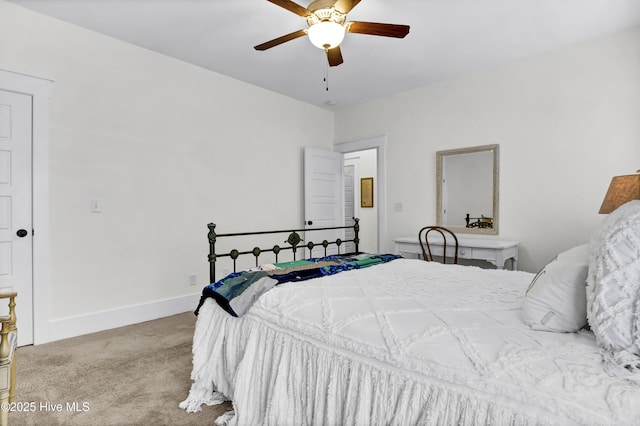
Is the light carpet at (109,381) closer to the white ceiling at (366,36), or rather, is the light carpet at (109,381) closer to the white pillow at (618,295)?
the white pillow at (618,295)

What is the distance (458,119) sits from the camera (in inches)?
151

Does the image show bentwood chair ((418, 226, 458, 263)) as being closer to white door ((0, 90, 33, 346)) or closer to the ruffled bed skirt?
the ruffled bed skirt

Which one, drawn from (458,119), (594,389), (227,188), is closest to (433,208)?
(458,119)

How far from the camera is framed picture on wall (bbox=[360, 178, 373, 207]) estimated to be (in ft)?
21.3

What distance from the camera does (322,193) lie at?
4.87m

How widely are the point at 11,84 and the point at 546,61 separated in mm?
4607

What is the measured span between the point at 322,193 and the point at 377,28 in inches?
111

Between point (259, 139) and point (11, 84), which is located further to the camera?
point (259, 139)

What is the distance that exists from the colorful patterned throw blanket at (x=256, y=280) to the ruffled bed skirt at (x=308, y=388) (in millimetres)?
77

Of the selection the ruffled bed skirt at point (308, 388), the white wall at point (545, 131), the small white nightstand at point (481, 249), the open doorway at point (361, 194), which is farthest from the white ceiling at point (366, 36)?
the open doorway at point (361, 194)

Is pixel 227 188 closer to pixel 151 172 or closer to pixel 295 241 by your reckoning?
pixel 151 172

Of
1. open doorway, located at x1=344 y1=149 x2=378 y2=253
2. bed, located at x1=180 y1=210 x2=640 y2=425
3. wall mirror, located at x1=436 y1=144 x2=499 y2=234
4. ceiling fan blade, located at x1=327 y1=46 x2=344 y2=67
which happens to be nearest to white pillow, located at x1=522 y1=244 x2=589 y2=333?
bed, located at x1=180 y1=210 x2=640 y2=425

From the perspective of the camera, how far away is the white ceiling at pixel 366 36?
2516 millimetres

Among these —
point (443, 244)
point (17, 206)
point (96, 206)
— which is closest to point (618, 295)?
point (443, 244)
